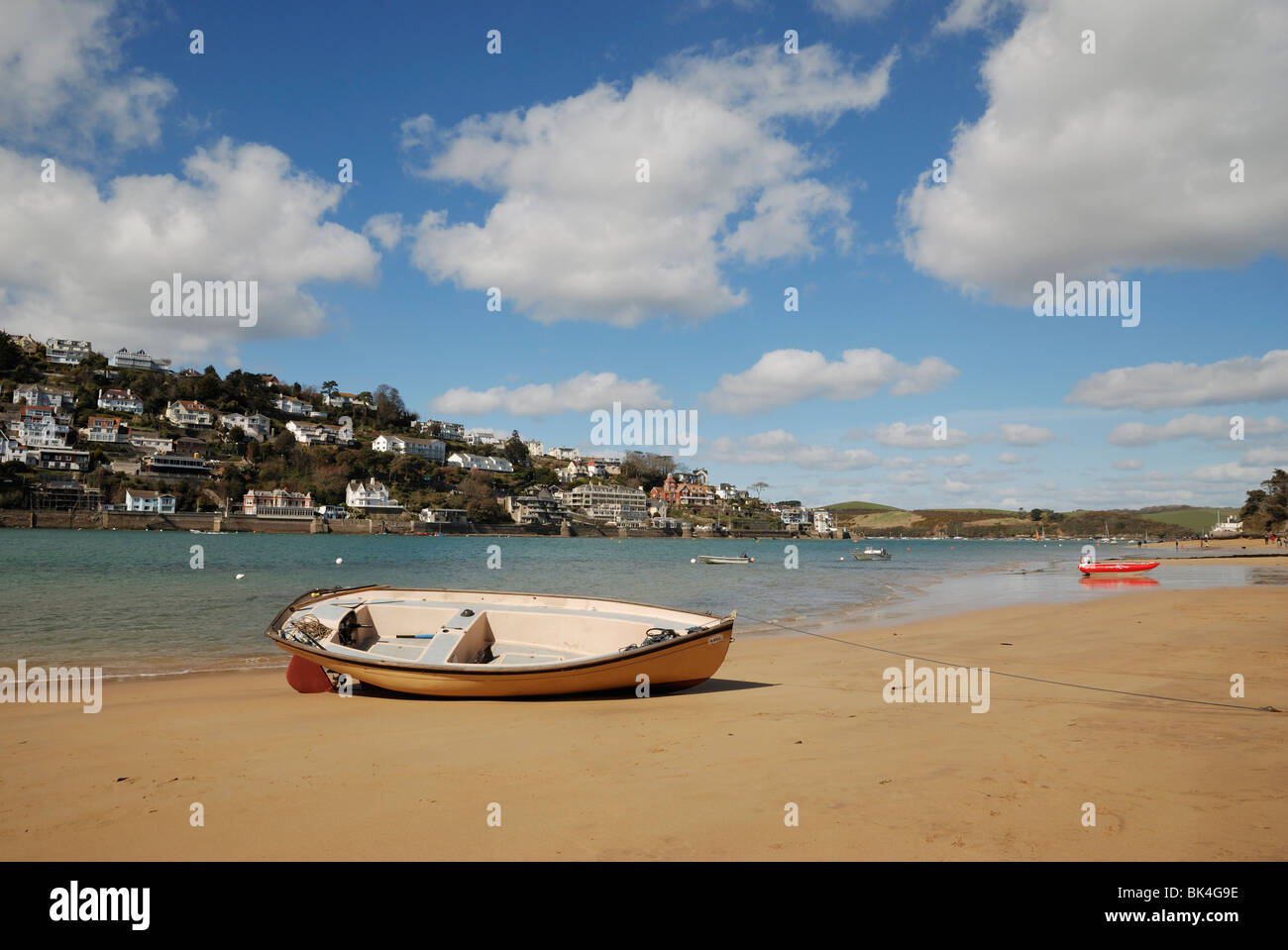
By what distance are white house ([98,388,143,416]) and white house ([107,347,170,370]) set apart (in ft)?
82.9

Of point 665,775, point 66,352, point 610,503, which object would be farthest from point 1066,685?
point 66,352

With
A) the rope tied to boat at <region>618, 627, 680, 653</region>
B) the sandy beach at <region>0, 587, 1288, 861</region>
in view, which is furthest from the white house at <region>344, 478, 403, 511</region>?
the rope tied to boat at <region>618, 627, 680, 653</region>

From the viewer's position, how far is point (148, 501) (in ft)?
327

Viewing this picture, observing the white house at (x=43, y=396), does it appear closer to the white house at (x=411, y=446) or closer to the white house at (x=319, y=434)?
the white house at (x=319, y=434)

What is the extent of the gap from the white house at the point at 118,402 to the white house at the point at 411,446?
4387 cm

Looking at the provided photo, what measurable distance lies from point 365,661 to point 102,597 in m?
18.3

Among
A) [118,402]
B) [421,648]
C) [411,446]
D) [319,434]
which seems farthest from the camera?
[411,446]

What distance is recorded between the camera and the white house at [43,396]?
390ft

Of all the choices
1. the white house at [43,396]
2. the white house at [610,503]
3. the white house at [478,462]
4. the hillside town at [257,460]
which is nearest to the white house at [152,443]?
the hillside town at [257,460]

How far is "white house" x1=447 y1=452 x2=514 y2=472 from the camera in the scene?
164750mm

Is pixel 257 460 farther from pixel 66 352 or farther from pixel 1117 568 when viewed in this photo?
pixel 1117 568

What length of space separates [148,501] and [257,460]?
27344 mm

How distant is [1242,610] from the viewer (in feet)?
61.8
